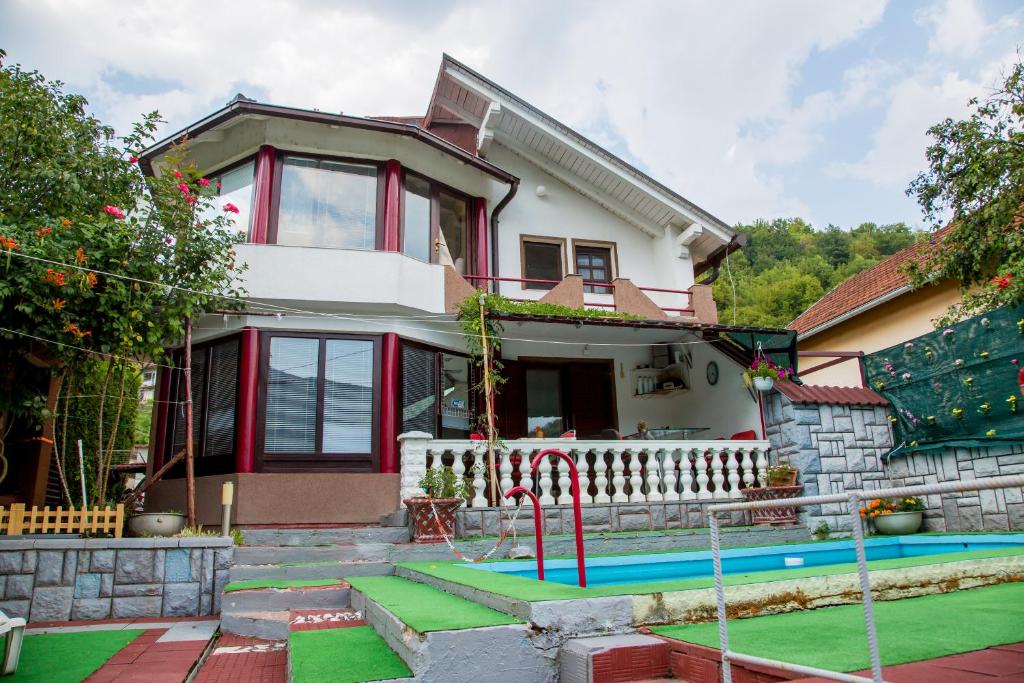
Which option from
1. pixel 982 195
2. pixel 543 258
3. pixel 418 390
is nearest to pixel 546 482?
pixel 418 390

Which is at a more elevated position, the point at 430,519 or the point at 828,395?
the point at 828,395

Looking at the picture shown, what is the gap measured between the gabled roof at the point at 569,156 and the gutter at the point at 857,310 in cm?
304

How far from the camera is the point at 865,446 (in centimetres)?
955

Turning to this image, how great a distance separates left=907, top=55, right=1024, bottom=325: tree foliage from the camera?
8.09 metres

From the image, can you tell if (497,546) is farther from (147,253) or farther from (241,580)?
(147,253)

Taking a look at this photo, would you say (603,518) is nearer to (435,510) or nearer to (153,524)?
(435,510)

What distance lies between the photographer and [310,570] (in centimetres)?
622

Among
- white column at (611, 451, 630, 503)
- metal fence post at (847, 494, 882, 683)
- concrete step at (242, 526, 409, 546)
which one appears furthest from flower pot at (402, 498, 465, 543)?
metal fence post at (847, 494, 882, 683)

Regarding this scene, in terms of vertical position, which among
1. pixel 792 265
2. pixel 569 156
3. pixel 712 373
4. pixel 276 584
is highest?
pixel 792 265

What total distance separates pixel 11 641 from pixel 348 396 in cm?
549

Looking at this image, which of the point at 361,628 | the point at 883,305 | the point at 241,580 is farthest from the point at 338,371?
the point at 883,305

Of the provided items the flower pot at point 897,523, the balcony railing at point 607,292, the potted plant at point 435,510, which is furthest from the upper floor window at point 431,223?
the flower pot at point 897,523

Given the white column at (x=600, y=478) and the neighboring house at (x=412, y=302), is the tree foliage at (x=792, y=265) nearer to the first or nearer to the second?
the neighboring house at (x=412, y=302)

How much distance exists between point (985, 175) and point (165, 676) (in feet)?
32.6
